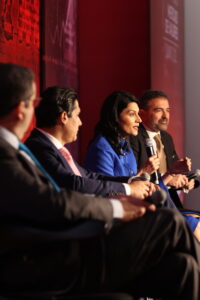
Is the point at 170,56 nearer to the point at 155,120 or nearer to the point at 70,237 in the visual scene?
the point at 155,120

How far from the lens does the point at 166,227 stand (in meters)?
1.95

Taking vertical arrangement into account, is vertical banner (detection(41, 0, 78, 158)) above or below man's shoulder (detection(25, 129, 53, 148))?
above

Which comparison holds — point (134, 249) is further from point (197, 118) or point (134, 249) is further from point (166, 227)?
point (197, 118)

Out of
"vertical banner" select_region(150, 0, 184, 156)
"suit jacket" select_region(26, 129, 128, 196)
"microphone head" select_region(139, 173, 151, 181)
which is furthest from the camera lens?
"vertical banner" select_region(150, 0, 184, 156)

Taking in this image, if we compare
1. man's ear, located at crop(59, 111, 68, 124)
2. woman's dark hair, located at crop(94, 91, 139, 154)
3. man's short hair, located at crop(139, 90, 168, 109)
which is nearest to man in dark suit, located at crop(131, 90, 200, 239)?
man's short hair, located at crop(139, 90, 168, 109)

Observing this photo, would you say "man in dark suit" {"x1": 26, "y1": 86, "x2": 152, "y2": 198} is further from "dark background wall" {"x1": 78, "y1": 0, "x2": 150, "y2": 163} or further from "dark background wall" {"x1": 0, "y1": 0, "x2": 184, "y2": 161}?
"dark background wall" {"x1": 78, "y1": 0, "x2": 150, "y2": 163}

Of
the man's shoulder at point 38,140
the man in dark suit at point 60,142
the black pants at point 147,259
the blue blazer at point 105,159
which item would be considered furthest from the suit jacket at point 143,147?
the black pants at point 147,259

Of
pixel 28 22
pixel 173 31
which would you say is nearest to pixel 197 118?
pixel 173 31

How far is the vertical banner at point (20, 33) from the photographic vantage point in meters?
3.92

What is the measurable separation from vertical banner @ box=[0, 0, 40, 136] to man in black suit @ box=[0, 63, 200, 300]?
6.84 feet

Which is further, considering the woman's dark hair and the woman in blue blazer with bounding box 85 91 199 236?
the woman's dark hair

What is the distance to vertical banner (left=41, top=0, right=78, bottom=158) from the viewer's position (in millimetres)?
4676

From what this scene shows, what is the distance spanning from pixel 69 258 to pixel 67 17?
3.89 metres

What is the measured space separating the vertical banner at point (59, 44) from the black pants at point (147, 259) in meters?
2.88
